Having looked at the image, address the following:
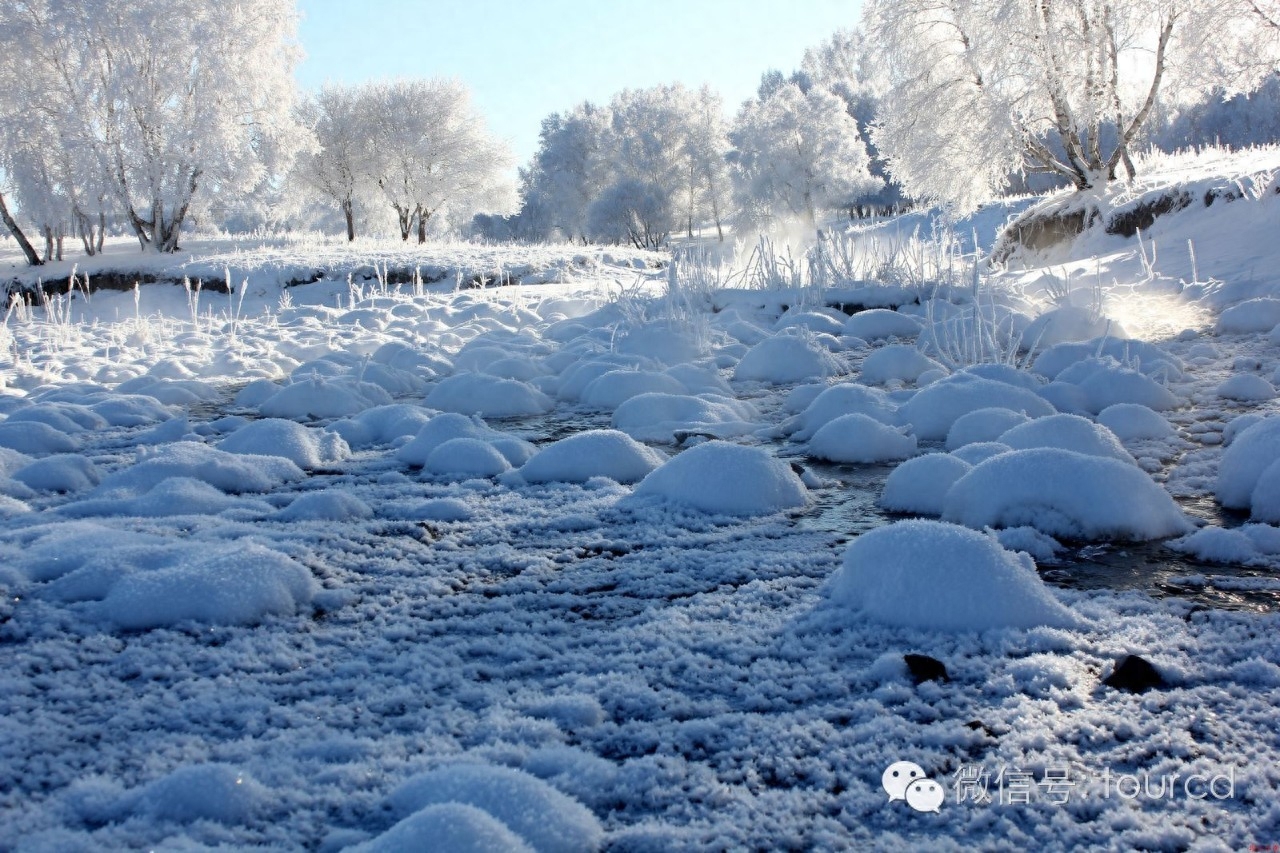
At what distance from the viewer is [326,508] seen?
2.90 metres

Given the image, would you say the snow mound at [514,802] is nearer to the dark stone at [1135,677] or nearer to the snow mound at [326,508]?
the dark stone at [1135,677]

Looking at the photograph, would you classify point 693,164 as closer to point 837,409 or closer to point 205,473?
point 837,409

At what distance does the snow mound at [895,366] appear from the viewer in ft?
16.4

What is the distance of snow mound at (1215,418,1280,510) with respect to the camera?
8.63 feet

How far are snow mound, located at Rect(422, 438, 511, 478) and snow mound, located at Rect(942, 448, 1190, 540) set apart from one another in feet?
5.91

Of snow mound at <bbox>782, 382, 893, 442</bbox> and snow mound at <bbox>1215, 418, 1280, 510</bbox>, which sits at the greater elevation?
snow mound at <bbox>782, 382, 893, 442</bbox>

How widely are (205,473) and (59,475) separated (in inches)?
23.2

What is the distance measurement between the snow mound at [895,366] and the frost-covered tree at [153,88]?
59.7ft

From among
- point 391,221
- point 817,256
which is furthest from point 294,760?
point 391,221

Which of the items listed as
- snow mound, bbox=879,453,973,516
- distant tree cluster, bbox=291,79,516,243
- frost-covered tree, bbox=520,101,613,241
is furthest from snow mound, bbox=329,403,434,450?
frost-covered tree, bbox=520,101,613,241

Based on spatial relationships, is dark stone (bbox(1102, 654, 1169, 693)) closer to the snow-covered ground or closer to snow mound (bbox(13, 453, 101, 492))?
the snow-covered ground

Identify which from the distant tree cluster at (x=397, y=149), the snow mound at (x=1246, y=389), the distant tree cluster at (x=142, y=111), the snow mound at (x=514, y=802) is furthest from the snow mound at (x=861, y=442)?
the distant tree cluster at (x=397, y=149)

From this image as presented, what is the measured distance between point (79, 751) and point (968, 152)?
14.7 m

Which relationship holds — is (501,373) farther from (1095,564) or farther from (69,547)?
(1095,564)
